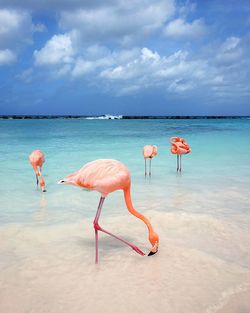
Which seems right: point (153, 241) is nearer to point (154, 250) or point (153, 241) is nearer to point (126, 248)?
point (154, 250)

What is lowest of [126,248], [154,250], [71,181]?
[126,248]

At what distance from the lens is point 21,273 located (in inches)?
124

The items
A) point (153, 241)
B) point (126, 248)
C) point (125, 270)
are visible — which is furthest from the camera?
point (126, 248)

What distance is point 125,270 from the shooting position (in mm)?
3209

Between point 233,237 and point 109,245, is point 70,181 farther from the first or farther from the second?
point 233,237

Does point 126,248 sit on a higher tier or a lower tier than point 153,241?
lower

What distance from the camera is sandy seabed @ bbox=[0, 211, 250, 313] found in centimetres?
268

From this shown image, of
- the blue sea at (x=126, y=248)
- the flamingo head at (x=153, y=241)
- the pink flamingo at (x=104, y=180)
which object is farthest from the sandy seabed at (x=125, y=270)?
the pink flamingo at (x=104, y=180)

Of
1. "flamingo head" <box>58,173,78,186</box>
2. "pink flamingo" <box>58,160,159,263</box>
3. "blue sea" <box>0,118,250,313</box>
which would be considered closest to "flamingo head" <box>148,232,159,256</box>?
"pink flamingo" <box>58,160,159,263</box>

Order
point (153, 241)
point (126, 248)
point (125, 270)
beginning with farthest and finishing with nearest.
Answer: point (126, 248) → point (153, 241) → point (125, 270)

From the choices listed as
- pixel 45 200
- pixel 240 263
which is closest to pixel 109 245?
pixel 240 263

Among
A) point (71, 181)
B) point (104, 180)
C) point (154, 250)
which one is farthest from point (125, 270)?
point (71, 181)

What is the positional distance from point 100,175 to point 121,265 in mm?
926

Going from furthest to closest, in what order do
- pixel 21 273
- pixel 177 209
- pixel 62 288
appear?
1. pixel 177 209
2. pixel 21 273
3. pixel 62 288
